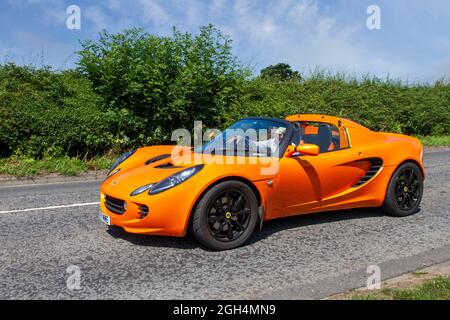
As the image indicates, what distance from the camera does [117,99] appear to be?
1174 centimetres

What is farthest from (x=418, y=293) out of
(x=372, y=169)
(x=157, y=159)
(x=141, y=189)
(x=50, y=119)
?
(x=50, y=119)

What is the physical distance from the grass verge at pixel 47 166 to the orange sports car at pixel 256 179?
14.9 feet

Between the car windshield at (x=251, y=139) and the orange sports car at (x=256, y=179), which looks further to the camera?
the car windshield at (x=251, y=139)

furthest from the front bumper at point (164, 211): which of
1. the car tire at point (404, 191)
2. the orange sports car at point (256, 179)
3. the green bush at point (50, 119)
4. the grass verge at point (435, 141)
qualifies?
the grass verge at point (435, 141)

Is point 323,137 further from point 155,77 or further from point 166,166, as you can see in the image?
point 155,77

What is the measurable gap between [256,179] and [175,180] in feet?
2.88

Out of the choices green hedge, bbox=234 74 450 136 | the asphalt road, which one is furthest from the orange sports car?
green hedge, bbox=234 74 450 136

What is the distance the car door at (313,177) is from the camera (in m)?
5.02

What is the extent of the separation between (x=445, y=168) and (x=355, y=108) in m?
7.17

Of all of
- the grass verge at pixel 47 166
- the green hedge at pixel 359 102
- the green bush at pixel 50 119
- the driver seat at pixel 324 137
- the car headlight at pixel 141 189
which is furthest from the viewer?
the green hedge at pixel 359 102

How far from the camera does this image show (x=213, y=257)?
4.48 m

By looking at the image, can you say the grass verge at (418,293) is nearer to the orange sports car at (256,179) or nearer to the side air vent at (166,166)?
the orange sports car at (256,179)
